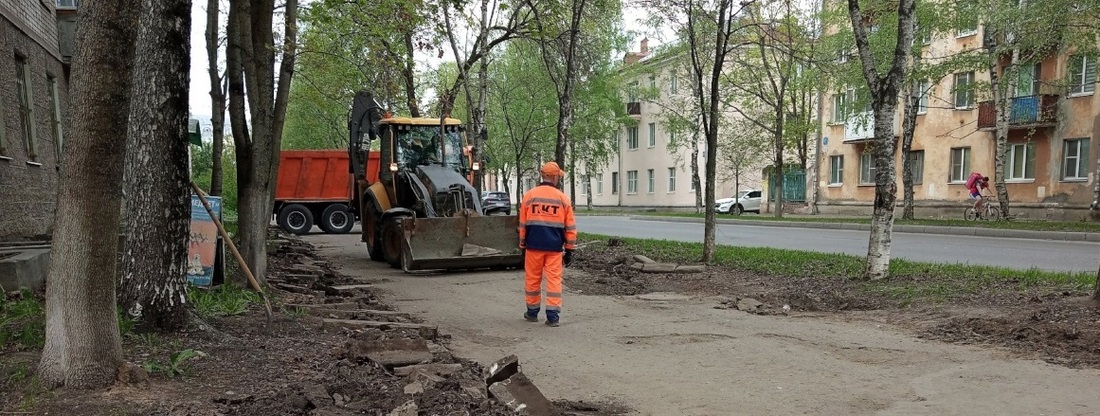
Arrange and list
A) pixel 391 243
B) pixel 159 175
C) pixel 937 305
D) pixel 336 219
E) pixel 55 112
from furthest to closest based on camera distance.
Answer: pixel 336 219 < pixel 55 112 < pixel 391 243 < pixel 937 305 < pixel 159 175

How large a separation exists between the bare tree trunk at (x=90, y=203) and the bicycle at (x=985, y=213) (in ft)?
83.9

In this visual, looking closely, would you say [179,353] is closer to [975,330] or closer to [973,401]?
[973,401]

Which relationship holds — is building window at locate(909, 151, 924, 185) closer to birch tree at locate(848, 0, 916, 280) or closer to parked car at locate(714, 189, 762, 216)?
parked car at locate(714, 189, 762, 216)

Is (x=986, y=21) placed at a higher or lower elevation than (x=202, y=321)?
higher

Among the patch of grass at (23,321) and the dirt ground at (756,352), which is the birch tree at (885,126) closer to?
the dirt ground at (756,352)

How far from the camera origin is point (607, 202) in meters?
54.1

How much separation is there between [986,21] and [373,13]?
17.4 m

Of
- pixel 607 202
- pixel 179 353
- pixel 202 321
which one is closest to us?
pixel 179 353

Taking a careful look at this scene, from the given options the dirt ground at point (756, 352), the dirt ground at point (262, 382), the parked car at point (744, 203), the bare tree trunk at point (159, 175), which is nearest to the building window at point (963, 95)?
the parked car at point (744, 203)

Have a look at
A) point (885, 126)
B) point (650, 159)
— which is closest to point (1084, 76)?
point (885, 126)

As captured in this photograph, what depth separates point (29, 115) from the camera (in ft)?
38.7

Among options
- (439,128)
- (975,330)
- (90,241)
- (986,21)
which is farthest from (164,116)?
(986,21)

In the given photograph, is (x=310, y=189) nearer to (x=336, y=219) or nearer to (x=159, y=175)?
(x=336, y=219)

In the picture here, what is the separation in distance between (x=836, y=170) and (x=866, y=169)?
1948 millimetres
